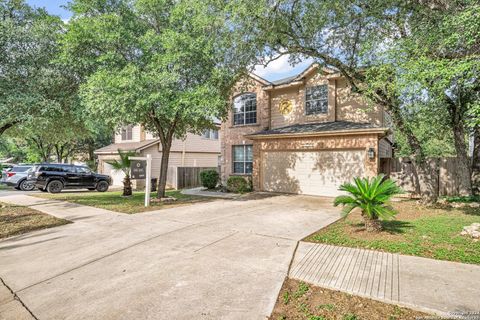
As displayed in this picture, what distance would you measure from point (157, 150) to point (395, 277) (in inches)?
750

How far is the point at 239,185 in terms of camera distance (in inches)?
582

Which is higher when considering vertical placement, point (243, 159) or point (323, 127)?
point (323, 127)

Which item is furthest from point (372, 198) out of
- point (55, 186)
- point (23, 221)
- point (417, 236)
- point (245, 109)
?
point (55, 186)

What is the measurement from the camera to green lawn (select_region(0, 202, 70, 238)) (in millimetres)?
7008

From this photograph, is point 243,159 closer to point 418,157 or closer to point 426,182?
point 418,157

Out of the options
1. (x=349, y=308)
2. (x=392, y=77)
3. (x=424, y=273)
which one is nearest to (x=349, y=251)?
(x=424, y=273)

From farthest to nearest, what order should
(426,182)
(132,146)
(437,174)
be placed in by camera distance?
(132,146), (437,174), (426,182)

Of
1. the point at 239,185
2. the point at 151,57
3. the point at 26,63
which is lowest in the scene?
the point at 239,185

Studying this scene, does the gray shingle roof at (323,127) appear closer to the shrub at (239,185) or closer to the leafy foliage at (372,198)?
the shrub at (239,185)

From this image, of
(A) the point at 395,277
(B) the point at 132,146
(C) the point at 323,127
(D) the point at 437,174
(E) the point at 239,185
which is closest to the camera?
(A) the point at 395,277

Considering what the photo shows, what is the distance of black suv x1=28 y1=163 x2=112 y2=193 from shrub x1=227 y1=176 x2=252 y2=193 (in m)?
9.04

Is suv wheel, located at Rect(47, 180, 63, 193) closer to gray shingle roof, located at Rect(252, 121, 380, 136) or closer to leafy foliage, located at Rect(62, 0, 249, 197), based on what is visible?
leafy foliage, located at Rect(62, 0, 249, 197)

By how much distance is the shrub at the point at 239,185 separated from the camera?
1473cm

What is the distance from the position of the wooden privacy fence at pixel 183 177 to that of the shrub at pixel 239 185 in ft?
17.6
